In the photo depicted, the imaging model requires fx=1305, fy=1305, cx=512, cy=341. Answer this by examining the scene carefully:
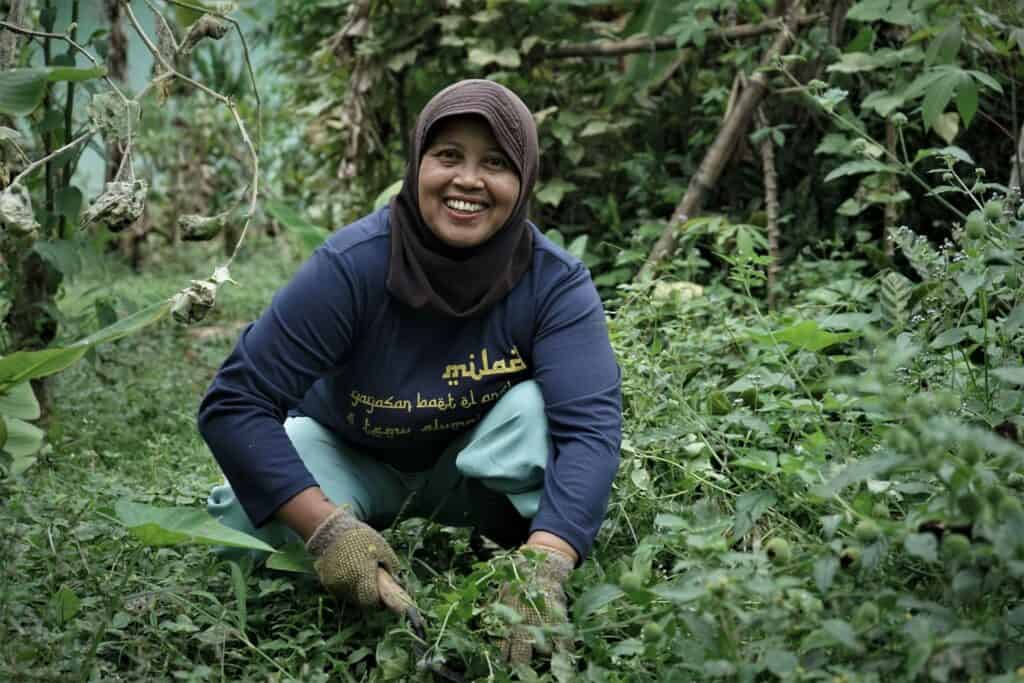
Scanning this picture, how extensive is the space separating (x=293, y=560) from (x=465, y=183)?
0.68m

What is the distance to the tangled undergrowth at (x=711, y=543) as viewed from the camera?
145 centimetres

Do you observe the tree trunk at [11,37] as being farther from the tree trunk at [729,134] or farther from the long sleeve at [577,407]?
the tree trunk at [729,134]

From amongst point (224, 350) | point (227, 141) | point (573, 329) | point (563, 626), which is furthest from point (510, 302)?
point (227, 141)

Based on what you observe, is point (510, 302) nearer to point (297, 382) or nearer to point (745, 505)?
point (297, 382)

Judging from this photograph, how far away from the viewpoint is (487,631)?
1879 millimetres

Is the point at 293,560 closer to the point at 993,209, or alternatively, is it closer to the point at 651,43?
the point at 993,209

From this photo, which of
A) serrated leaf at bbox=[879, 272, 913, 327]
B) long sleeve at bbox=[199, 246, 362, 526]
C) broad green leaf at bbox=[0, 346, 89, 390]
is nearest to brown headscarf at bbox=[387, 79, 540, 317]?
long sleeve at bbox=[199, 246, 362, 526]

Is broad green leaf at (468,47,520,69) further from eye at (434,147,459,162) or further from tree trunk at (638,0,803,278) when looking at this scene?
A: eye at (434,147,459,162)

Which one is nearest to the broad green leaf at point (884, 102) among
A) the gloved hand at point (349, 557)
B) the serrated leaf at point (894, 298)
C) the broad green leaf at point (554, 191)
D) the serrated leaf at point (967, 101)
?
the serrated leaf at point (967, 101)

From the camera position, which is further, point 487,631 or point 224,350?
point 224,350

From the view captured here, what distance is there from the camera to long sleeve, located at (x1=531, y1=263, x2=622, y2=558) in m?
2.10

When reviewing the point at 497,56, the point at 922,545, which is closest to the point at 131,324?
the point at 922,545

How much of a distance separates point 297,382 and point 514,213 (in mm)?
464

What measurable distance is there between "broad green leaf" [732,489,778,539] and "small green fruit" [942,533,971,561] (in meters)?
0.34
